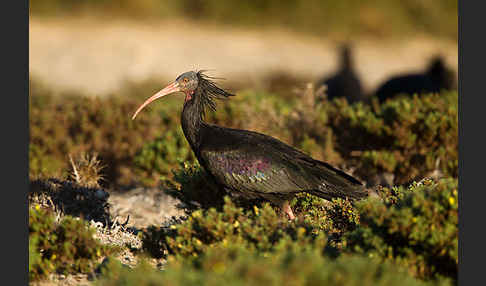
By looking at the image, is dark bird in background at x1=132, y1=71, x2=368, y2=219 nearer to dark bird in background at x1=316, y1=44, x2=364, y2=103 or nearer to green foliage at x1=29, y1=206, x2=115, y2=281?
green foliage at x1=29, y1=206, x2=115, y2=281

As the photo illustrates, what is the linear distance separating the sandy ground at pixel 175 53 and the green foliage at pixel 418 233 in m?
21.6

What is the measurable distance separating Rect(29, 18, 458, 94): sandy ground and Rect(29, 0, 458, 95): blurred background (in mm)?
47

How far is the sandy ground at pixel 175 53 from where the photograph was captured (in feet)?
90.4

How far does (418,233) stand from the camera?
5.22 meters

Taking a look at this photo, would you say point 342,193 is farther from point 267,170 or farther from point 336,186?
point 267,170

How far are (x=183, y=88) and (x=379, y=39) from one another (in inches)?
1073

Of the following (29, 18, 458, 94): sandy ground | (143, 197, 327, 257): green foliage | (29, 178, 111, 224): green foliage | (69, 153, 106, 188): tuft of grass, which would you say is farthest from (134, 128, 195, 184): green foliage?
(29, 18, 458, 94): sandy ground

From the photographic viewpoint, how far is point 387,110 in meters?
11.0

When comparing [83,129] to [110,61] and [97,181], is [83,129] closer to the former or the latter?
[97,181]

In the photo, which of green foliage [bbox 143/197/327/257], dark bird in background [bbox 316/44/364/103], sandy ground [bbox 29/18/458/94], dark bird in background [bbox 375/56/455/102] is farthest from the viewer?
sandy ground [bbox 29/18/458/94]

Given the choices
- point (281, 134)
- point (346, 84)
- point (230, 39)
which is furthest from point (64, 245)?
point (230, 39)

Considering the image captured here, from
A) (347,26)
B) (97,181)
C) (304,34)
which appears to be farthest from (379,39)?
(97,181)

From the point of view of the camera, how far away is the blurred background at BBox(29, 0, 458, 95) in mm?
27906

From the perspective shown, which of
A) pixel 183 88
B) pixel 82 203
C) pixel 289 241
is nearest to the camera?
pixel 289 241
